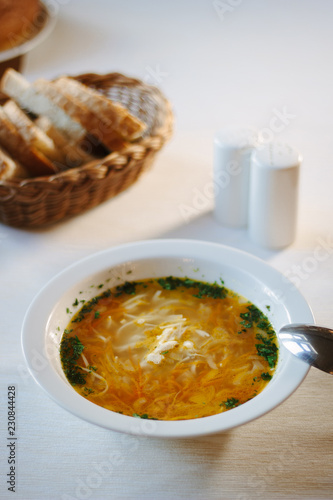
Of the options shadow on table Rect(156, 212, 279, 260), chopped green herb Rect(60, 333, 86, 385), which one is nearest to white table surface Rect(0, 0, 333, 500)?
shadow on table Rect(156, 212, 279, 260)

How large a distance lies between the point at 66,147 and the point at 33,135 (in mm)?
132

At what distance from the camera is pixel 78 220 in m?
2.02

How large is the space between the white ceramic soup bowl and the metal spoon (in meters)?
0.02

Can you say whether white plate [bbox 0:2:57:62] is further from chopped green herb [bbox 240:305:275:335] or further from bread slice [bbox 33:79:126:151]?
chopped green herb [bbox 240:305:275:335]

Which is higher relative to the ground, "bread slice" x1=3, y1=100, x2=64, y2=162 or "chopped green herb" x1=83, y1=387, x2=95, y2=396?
"bread slice" x1=3, y1=100, x2=64, y2=162

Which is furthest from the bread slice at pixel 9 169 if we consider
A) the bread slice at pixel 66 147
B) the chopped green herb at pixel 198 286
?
the chopped green herb at pixel 198 286

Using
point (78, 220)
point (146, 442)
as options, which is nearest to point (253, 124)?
point (78, 220)

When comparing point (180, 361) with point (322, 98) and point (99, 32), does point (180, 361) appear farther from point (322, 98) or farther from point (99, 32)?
point (99, 32)

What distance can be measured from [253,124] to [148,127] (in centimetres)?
53

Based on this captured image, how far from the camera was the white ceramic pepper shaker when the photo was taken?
172cm

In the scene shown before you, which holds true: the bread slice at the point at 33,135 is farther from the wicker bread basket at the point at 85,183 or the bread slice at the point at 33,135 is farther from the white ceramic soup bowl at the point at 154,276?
the white ceramic soup bowl at the point at 154,276

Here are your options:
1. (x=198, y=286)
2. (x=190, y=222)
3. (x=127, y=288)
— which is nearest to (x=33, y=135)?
(x=190, y=222)

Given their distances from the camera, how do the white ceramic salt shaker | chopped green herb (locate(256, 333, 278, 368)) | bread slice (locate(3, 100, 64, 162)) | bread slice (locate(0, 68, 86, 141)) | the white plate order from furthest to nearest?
the white plate < bread slice (locate(0, 68, 86, 141)) < bread slice (locate(3, 100, 64, 162)) < the white ceramic salt shaker < chopped green herb (locate(256, 333, 278, 368))

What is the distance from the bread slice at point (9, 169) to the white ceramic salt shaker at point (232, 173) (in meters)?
0.64
